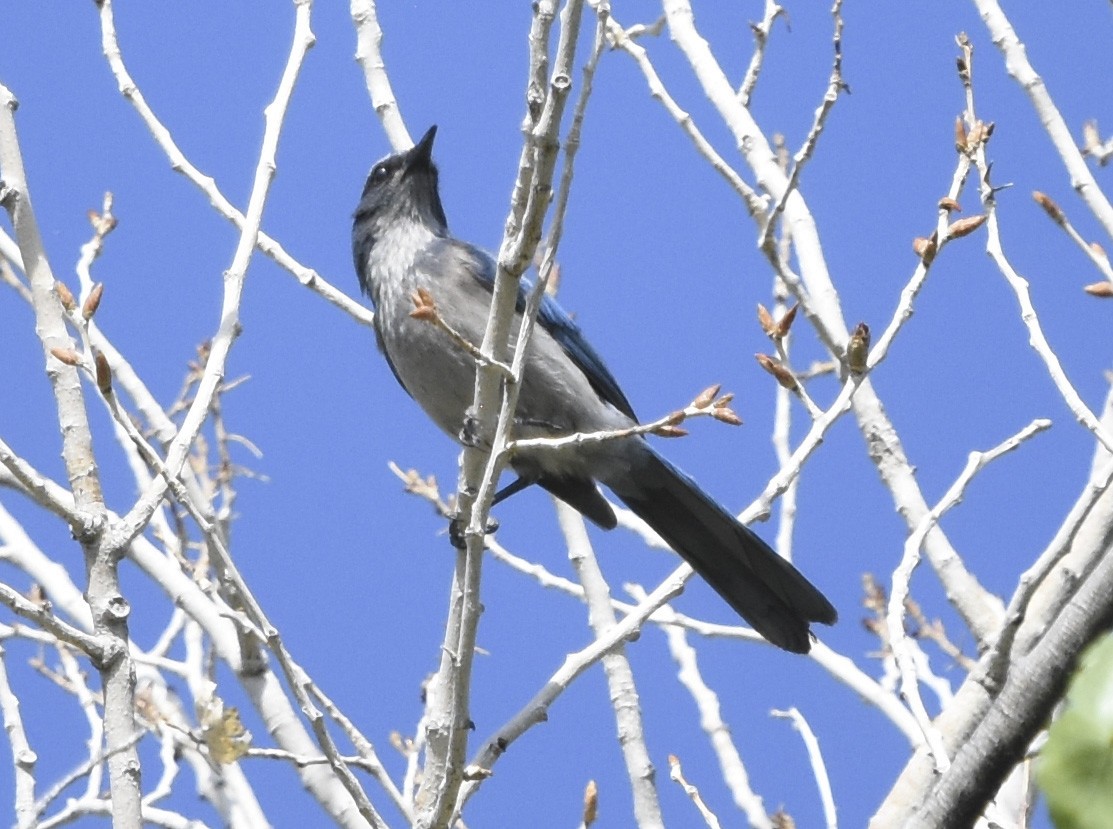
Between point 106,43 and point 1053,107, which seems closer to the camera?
point 106,43

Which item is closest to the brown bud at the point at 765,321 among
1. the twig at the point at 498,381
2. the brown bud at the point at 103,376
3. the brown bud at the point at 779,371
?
the brown bud at the point at 779,371

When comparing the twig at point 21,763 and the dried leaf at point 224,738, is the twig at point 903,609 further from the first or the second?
the twig at point 21,763

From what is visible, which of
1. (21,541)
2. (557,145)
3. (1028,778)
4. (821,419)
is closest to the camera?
(557,145)

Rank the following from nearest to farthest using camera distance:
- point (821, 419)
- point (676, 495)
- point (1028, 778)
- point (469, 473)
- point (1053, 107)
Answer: point (821, 419), point (469, 473), point (1028, 778), point (1053, 107), point (676, 495)

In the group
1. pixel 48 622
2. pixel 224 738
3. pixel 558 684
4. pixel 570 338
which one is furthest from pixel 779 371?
pixel 570 338

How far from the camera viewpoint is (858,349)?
324 centimetres

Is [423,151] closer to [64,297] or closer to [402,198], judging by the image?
[402,198]

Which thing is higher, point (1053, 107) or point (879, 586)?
point (1053, 107)

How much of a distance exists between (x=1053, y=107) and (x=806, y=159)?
4.68ft

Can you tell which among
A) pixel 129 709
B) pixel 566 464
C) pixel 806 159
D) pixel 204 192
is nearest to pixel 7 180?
pixel 204 192

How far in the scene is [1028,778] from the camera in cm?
391

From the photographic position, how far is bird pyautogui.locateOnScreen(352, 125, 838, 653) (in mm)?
4840

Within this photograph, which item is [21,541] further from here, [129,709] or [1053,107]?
[1053,107]

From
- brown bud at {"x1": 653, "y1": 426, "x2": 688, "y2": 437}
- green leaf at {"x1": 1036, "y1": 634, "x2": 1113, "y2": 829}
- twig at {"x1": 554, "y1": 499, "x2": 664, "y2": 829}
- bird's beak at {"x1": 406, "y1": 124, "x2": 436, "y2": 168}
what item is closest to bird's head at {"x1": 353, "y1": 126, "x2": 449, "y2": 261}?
bird's beak at {"x1": 406, "y1": 124, "x2": 436, "y2": 168}
